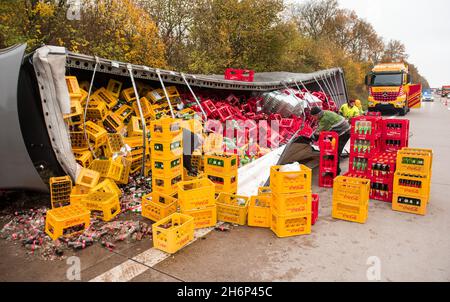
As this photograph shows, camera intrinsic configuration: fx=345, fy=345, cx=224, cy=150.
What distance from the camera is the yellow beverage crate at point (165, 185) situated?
Answer: 5.50 metres

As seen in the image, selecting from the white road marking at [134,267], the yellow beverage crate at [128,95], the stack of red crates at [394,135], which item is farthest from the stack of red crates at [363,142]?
the yellow beverage crate at [128,95]

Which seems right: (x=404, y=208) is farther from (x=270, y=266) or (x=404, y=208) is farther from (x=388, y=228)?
(x=270, y=266)

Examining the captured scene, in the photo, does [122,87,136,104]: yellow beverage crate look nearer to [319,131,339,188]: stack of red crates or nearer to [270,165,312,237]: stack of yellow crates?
[319,131,339,188]: stack of red crates

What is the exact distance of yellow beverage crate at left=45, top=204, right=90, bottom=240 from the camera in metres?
4.65

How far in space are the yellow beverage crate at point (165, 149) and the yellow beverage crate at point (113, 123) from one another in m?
2.28

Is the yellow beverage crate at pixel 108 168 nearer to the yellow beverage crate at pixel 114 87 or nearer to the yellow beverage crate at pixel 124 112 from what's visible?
the yellow beverage crate at pixel 124 112

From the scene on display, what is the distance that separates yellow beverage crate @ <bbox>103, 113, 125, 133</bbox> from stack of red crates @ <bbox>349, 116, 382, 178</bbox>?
16.2 ft

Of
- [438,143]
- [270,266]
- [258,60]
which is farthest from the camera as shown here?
[258,60]

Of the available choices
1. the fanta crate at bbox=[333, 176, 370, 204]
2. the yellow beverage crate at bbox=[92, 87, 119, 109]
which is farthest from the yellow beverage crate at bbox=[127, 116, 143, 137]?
the fanta crate at bbox=[333, 176, 370, 204]

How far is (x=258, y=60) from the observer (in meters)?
21.5

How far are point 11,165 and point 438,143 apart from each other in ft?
41.2
